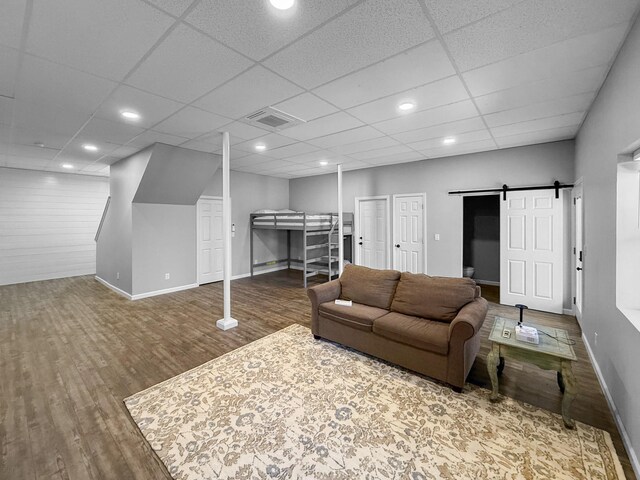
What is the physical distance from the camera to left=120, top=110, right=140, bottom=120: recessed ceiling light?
3.20 m

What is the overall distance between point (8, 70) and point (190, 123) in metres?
1.56

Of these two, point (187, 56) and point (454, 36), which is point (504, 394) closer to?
point (454, 36)

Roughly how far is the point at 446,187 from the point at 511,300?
2.30 meters

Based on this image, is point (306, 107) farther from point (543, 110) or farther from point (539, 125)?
point (539, 125)

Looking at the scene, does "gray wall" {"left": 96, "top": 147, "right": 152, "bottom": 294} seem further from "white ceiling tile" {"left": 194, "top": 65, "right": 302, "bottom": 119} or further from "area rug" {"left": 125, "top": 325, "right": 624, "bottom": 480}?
"area rug" {"left": 125, "top": 325, "right": 624, "bottom": 480}

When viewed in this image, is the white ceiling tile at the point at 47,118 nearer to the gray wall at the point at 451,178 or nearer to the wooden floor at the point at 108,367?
the wooden floor at the point at 108,367

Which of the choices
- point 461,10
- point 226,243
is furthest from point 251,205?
point 461,10

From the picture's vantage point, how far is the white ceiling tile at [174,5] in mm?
1616

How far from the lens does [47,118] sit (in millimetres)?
3344

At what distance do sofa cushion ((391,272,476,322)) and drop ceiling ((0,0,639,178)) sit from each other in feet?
6.21

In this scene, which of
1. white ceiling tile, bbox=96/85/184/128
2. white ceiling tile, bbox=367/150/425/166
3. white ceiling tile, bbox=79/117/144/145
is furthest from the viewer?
white ceiling tile, bbox=367/150/425/166

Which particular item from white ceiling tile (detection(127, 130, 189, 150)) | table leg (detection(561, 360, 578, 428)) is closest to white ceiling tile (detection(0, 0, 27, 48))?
white ceiling tile (detection(127, 130, 189, 150))

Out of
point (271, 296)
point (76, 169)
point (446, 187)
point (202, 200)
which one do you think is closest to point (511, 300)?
point (446, 187)

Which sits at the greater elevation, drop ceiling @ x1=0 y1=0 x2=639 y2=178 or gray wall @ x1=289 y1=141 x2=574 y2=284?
drop ceiling @ x1=0 y1=0 x2=639 y2=178
